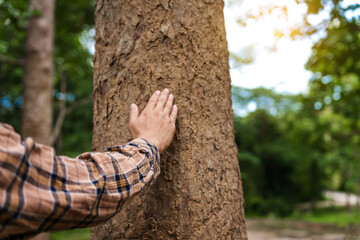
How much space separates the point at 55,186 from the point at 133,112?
562 mm

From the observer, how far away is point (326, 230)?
12.6m

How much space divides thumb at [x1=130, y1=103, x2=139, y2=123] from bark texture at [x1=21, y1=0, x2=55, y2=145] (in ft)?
13.4

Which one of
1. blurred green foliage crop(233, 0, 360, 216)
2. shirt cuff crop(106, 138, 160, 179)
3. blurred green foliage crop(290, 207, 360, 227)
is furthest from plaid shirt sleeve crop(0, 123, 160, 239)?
blurred green foliage crop(290, 207, 360, 227)

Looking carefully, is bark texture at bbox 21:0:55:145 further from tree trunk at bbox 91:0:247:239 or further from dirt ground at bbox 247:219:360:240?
dirt ground at bbox 247:219:360:240

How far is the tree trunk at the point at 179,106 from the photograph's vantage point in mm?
1293

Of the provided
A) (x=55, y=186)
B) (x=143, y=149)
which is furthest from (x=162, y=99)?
(x=55, y=186)

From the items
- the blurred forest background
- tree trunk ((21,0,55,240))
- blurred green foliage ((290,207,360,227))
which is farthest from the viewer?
blurred green foliage ((290,207,360,227))

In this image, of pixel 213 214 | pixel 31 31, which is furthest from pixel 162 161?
pixel 31 31

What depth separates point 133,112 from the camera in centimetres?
134

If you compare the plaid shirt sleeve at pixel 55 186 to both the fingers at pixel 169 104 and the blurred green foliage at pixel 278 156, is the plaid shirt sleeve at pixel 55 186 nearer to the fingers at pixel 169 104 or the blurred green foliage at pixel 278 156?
the fingers at pixel 169 104

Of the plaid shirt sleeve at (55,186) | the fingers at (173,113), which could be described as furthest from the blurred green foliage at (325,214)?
the plaid shirt sleeve at (55,186)

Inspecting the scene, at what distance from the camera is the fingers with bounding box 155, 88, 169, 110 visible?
4.27 feet

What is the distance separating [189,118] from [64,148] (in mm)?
9618

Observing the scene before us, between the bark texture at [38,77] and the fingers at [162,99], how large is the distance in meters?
4.17
